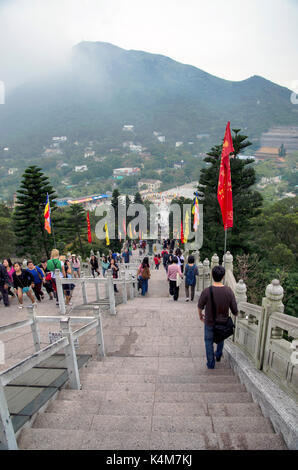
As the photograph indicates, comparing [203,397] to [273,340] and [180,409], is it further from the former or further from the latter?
[273,340]

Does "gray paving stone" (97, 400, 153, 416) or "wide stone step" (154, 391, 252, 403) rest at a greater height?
"gray paving stone" (97, 400, 153, 416)

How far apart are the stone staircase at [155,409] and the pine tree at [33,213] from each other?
18.8 meters

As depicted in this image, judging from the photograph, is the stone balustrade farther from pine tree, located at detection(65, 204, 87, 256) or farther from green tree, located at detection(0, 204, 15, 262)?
pine tree, located at detection(65, 204, 87, 256)

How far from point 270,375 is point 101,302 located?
457 centimetres

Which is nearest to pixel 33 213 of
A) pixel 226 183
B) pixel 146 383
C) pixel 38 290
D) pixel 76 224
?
pixel 76 224

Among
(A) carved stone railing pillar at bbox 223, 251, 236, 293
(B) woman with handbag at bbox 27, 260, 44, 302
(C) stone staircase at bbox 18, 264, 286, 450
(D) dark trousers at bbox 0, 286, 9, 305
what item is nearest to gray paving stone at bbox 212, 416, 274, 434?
(C) stone staircase at bbox 18, 264, 286, 450

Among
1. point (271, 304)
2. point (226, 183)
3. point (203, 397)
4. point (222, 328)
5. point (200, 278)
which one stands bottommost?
point (200, 278)

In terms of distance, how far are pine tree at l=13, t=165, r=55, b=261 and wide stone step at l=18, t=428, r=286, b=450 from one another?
→ 20.0m

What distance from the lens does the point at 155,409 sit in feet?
8.41

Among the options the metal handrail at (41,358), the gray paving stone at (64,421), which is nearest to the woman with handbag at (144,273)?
the metal handrail at (41,358)

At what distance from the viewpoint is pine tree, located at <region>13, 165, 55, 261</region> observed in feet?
68.9

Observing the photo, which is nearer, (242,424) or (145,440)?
(145,440)

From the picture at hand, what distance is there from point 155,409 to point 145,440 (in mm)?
470
